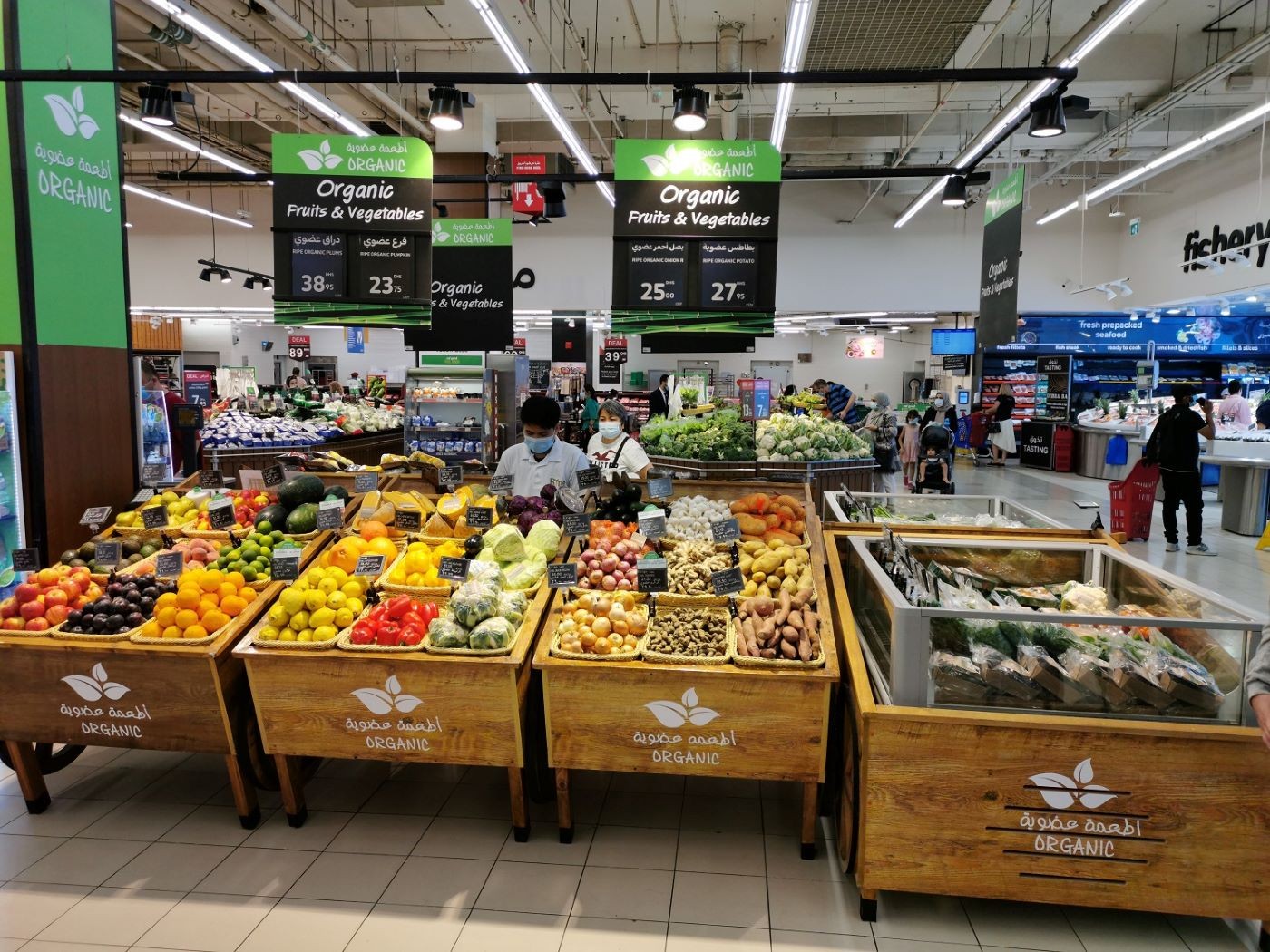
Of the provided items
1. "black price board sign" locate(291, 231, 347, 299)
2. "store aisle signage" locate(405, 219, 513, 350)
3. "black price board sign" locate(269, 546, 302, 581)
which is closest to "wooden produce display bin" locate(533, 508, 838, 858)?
"black price board sign" locate(269, 546, 302, 581)

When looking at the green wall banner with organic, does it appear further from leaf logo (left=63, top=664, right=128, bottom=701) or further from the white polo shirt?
the white polo shirt

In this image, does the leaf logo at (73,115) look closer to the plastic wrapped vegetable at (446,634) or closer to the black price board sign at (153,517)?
the black price board sign at (153,517)

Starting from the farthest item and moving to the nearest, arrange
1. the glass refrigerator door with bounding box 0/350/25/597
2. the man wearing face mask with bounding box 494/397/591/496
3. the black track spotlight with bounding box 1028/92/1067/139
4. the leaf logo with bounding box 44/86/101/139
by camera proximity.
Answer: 1. the black track spotlight with bounding box 1028/92/1067/139
2. the man wearing face mask with bounding box 494/397/591/496
3. the leaf logo with bounding box 44/86/101/139
4. the glass refrigerator door with bounding box 0/350/25/597

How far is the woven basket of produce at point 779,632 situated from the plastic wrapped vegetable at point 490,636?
35.3 inches

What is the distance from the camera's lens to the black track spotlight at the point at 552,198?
1141cm

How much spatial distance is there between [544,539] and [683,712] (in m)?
1.28

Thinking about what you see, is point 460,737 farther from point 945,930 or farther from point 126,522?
point 126,522

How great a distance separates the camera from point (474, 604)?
3.17m

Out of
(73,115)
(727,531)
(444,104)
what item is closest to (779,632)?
(727,531)

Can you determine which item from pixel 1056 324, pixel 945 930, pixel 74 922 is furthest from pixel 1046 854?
pixel 1056 324

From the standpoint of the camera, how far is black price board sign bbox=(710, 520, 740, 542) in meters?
3.63

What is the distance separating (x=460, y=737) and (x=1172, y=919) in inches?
104

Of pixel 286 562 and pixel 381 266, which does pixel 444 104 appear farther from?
pixel 286 562

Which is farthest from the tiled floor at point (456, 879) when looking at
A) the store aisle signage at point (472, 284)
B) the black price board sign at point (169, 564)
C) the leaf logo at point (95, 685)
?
the store aisle signage at point (472, 284)
